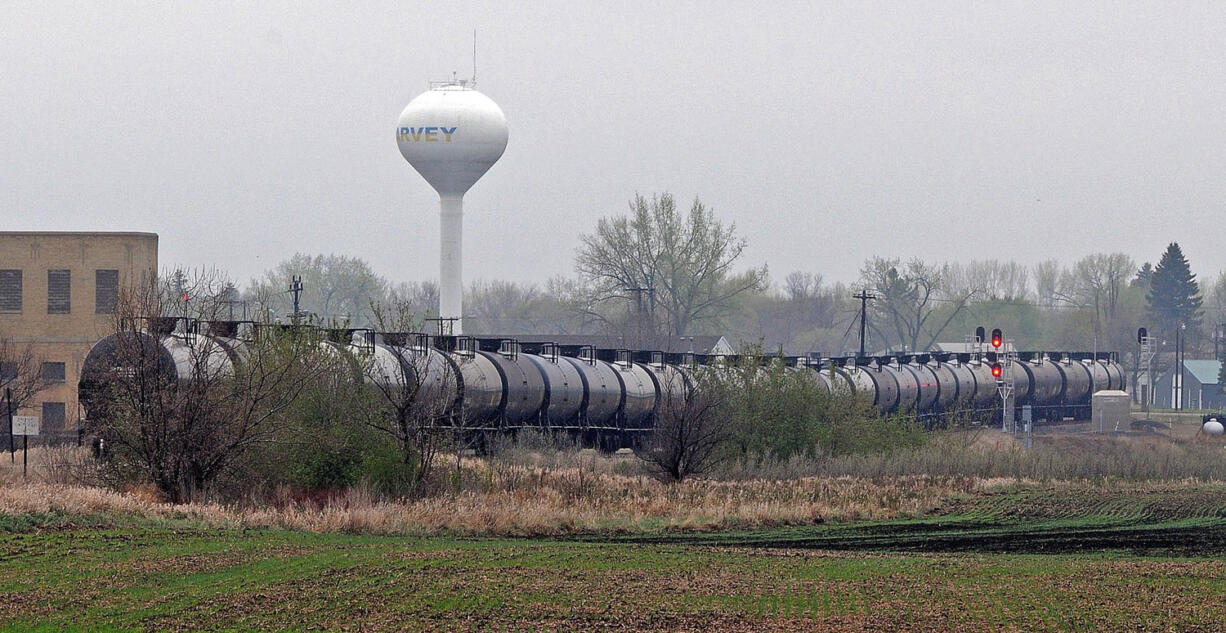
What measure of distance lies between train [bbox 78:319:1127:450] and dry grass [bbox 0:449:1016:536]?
8.77ft

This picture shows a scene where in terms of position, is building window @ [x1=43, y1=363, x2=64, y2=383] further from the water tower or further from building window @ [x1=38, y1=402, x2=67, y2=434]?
the water tower

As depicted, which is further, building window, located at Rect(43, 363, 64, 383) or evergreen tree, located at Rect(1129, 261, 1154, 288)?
evergreen tree, located at Rect(1129, 261, 1154, 288)

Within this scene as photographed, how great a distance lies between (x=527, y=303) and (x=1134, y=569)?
142631 mm

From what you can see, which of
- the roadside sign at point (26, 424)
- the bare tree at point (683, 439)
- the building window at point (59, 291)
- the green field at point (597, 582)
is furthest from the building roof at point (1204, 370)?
the roadside sign at point (26, 424)

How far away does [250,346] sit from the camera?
3344 cm

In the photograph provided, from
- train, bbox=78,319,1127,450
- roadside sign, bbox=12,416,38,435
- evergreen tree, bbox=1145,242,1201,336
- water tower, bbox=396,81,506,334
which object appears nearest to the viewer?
train, bbox=78,319,1127,450

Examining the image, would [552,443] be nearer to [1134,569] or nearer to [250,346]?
[250,346]

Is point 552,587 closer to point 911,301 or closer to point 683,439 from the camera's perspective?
point 683,439

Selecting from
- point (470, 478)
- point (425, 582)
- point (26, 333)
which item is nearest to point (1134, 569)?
point (425, 582)

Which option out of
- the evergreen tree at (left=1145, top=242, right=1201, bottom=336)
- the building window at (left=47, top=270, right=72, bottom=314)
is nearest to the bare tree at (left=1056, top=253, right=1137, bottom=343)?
the evergreen tree at (left=1145, top=242, right=1201, bottom=336)

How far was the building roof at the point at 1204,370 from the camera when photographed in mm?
133875

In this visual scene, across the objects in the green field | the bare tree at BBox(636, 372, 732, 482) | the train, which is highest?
the train

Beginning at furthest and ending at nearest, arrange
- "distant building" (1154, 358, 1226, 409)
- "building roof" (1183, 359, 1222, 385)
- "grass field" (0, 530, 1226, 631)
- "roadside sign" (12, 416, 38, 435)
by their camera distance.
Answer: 1. "building roof" (1183, 359, 1222, 385)
2. "distant building" (1154, 358, 1226, 409)
3. "roadside sign" (12, 416, 38, 435)
4. "grass field" (0, 530, 1226, 631)

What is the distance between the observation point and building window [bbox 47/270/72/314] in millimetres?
66625
